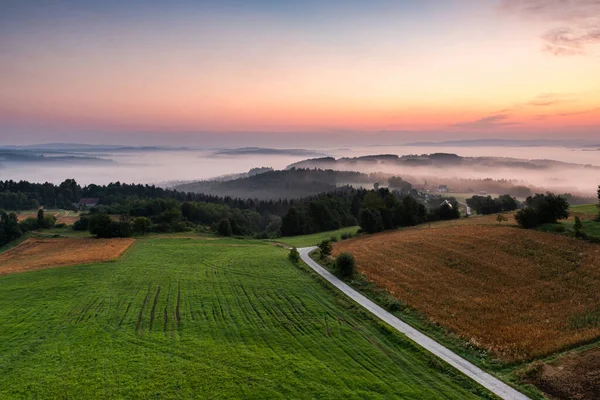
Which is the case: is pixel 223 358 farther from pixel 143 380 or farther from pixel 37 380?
pixel 37 380

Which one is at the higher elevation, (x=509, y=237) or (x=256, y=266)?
(x=509, y=237)

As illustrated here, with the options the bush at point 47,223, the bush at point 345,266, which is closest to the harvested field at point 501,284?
the bush at point 345,266

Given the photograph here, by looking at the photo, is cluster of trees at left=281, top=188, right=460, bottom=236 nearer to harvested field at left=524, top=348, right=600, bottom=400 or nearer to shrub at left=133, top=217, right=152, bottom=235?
shrub at left=133, top=217, right=152, bottom=235

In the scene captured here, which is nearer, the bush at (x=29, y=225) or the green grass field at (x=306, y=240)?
the green grass field at (x=306, y=240)

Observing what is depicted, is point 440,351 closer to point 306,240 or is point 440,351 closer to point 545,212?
point 545,212

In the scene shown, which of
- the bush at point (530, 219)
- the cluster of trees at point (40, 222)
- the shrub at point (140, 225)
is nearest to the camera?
the bush at point (530, 219)

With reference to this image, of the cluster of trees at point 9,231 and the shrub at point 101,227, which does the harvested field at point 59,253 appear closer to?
the shrub at point 101,227

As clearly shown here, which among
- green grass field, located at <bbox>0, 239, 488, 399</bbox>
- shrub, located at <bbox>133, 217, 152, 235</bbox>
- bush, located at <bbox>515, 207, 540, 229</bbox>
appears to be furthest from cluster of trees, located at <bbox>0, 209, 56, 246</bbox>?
bush, located at <bbox>515, 207, 540, 229</bbox>

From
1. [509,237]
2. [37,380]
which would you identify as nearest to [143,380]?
[37,380]
